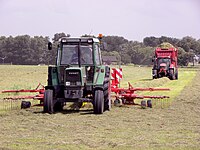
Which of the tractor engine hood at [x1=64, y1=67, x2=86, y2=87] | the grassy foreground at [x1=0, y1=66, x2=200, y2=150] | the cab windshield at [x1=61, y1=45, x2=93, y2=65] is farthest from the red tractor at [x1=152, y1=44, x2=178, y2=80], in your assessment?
the tractor engine hood at [x1=64, y1=67, x2=86, y2=87]

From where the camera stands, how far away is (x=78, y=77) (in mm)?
12898

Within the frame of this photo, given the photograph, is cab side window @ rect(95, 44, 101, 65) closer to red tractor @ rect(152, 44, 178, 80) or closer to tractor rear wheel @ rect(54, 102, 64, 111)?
tractor rear wheel @ rect(54, 102, 64, 111)

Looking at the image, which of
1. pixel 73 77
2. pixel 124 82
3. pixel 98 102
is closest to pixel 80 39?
pixel 73 77

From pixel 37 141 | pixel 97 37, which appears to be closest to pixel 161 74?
pixel 97 37

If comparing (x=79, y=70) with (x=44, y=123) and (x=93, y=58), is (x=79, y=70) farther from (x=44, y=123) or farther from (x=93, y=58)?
(x=44, y=123)

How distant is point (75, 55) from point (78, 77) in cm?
104

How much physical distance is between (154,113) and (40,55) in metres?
92.2

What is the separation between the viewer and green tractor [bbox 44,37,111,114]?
12874 millimetres

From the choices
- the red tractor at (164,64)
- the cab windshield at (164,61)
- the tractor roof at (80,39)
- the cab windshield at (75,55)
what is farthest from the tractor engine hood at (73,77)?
the cab windshield at (164,61)

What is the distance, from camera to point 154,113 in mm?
12992

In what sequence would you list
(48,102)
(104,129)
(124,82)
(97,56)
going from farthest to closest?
(124,82) < (97,56) < (48,102) < (104,129)

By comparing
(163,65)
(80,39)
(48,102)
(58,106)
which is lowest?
(58,106)

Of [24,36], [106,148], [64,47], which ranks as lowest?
[106,148]

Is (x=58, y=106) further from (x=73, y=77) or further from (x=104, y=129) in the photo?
(x=104, y=129)
